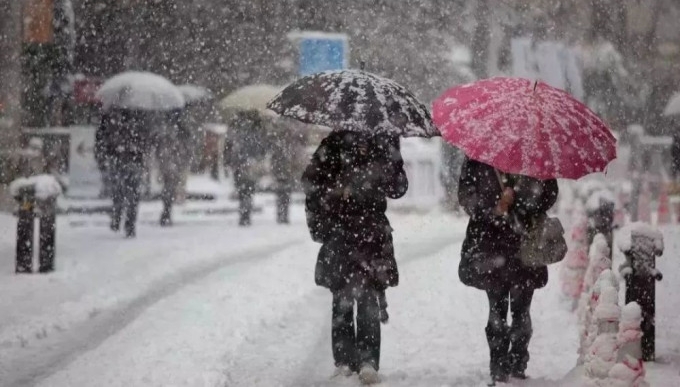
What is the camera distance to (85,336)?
7.21 meters

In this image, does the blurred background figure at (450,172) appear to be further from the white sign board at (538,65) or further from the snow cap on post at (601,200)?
the snow cap on post at (601,200)

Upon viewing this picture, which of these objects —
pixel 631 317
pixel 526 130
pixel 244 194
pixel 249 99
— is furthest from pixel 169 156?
pixel 631 317

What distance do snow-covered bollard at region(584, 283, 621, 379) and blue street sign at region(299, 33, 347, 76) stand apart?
7868 millimetres

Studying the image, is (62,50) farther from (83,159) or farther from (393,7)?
(393,7)

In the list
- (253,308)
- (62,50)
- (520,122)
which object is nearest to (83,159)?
(62,50)

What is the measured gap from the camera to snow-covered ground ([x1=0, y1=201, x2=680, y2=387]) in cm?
598

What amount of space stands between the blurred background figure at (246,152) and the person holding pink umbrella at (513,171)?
11.4 m

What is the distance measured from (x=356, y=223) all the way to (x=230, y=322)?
2687 mm

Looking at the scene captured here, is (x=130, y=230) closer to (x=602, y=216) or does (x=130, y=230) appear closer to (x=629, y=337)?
(x=602, y=216)

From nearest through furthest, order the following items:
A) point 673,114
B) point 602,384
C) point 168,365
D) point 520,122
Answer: point 602,384 < point 520,122 < point 168,365 < point 673,114

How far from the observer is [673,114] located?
653 inches

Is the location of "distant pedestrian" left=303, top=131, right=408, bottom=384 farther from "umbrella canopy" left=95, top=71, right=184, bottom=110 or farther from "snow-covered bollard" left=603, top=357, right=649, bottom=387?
"umbrella canopy" left=95, top=71, right=184, bottom=110

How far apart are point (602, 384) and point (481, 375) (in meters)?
1.46

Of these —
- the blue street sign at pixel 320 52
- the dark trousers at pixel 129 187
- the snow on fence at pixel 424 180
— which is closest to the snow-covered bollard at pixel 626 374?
the blue street sign at pixel 320 52
